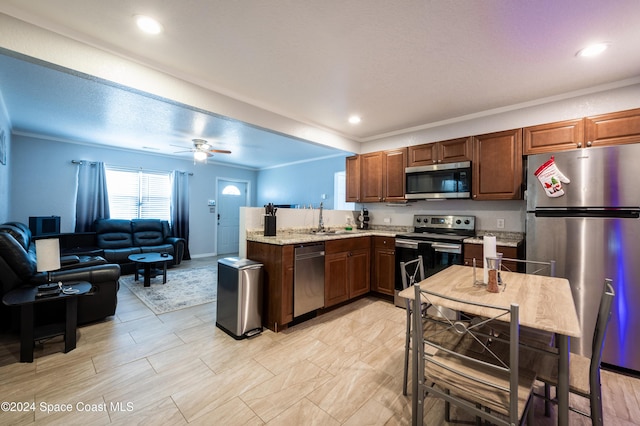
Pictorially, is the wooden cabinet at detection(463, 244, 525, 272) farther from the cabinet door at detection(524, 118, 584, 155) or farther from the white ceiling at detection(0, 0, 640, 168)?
the white ceiling at detection(0, 0, 640, 168)

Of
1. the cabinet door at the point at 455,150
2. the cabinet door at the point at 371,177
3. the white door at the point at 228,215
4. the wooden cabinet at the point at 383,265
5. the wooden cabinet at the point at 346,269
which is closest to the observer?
the wooden cabinet at the point at 346,269

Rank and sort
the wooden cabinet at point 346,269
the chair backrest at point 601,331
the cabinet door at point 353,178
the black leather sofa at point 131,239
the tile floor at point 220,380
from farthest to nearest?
the black leather sofa at point 131,239 → the cabinet door at point 353,178 → the wooden cabinet at point 346,269 → the tile floor at point 220,380 → the chair backrest at point 601,331

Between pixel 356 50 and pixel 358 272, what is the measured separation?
259 cm

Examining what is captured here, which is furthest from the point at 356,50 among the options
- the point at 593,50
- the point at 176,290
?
the point at 176,290

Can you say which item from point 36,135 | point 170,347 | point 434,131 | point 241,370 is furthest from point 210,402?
point 36,135

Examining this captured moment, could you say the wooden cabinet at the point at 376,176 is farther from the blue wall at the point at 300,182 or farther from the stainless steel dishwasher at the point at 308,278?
the blue wall at the point at 300,182

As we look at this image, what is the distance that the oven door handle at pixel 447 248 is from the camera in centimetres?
307

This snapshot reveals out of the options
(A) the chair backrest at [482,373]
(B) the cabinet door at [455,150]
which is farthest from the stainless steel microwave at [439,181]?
(A) the chair backrest at [482,373]

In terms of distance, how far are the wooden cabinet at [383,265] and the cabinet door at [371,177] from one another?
2.51ft

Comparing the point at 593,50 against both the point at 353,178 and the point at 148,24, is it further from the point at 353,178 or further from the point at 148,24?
the point at 148,24

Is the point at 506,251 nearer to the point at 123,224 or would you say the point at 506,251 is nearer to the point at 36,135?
the point at 123,224

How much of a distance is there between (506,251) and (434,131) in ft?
6.02

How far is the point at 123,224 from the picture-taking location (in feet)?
18.0

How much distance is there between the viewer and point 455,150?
136 inches
